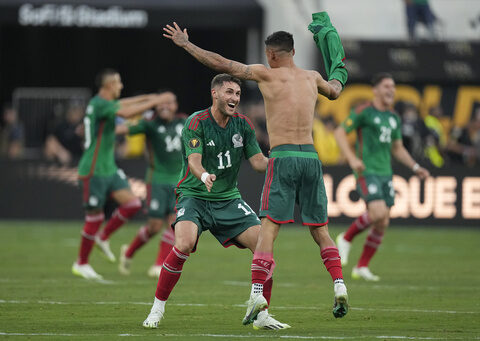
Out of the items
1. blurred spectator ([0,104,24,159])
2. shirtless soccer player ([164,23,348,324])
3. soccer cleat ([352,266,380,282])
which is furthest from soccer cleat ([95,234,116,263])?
blurred spectator ([0,104,24,159])

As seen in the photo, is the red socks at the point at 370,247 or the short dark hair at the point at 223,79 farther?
the red socks at the point at 370,247

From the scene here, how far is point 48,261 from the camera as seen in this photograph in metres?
16.2

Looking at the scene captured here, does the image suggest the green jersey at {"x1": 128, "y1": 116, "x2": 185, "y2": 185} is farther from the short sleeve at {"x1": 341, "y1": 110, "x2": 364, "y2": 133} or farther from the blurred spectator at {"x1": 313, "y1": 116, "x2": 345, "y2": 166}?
the blurred spectator at {"x1": 313, "y1": 116, "x2": 345, "y2": 166}

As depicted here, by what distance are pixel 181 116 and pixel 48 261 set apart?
3245 mm

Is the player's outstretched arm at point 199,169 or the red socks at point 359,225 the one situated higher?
the player's outstretched arm at point 199,169

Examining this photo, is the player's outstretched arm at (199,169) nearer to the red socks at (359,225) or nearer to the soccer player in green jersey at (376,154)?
the soccer player in green jersey at (376,154)

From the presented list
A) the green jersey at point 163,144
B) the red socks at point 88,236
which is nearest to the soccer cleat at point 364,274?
the green jersey at point 163,144

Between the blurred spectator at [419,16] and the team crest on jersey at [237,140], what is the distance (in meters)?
18.1

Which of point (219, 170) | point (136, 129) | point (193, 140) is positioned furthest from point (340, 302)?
point (136, 129)

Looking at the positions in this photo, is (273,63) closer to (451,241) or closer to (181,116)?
(181,116)

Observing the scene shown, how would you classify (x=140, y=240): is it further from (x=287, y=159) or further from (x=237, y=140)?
(x=287, y=159)

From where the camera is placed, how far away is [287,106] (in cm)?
927

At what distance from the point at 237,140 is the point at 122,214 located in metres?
5.53

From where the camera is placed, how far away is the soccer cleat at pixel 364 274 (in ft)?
45.7
